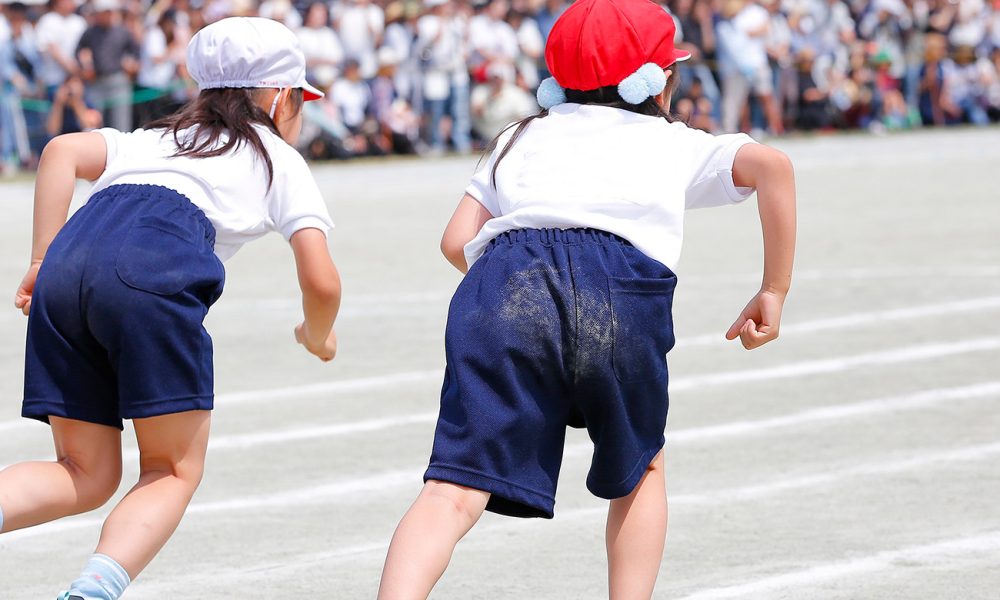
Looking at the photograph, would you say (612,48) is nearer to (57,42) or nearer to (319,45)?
(57,42)

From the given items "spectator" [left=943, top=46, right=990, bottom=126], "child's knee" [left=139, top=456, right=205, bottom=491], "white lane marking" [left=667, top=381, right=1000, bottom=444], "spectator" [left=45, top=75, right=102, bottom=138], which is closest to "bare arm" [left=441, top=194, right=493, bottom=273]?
"child's knee" [left=139, top=456, right=205, bottom=491]

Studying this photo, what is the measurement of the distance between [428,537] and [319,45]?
17.0 meters

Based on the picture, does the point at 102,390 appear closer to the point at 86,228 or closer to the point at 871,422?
the point at 86,228

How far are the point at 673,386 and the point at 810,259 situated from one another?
14.4ft

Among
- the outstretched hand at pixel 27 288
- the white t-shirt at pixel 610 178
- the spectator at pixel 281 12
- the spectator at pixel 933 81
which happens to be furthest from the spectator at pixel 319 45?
the white t-shirt at pixel 610 178

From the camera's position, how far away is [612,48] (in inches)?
152

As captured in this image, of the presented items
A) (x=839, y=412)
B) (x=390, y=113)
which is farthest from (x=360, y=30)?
(x=839, y=412)

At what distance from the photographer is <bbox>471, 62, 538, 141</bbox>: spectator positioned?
21516 millimetres

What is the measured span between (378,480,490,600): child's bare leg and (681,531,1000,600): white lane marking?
1.15 meters

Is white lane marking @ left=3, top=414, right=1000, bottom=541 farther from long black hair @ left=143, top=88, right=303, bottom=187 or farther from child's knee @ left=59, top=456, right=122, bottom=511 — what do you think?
long black hair @ left=143, top=88, right=303, bottom=187

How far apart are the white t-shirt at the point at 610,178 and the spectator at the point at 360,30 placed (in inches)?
672

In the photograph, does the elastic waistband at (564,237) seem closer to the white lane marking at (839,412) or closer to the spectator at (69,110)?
the white lane marking at (839,412)

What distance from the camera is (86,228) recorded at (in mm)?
4031

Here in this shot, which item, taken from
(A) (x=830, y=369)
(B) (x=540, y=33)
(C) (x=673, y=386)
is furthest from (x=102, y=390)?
(B) (x=540, y=33)
